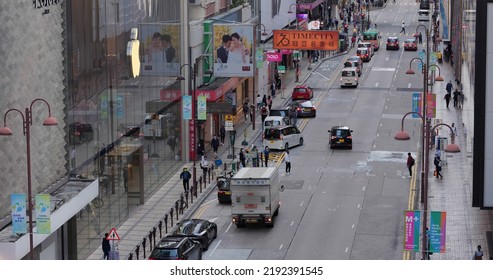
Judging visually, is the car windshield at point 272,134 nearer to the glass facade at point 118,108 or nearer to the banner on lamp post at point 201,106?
the glass facade at point 118,108

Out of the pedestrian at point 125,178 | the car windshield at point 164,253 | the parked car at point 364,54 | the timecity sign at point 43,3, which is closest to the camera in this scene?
the timecity sign at point 43,3

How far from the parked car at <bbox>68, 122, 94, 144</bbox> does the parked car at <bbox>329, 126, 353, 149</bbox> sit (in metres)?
28.4

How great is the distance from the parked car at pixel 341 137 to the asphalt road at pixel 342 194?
1.91 ft

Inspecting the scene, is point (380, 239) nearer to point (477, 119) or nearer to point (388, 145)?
point (477, 119)

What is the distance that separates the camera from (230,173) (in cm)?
7000

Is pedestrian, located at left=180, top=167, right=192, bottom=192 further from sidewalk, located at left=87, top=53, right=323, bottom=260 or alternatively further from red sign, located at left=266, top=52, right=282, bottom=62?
red sign, located at left=266, top=52, right=282, bottom=62

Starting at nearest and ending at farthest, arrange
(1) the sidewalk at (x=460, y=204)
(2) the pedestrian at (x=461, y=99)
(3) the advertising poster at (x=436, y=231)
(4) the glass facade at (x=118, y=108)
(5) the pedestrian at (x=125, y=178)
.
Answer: (3) the advertising poster at (x=436, y=231) < (4) the glass facade at (x=118, y=108) < (1) the sidewalk at (x=460, y=204) < (5) the pedestrian at (x=125, y=178) < (2) the pedestrian at (x=461, y=99)

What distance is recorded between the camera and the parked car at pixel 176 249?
4853 cm

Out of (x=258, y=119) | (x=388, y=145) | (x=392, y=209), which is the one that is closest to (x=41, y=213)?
(x=392, y=209)

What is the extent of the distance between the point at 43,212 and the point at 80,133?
13.7 meters

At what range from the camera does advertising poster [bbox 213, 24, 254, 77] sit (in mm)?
78438


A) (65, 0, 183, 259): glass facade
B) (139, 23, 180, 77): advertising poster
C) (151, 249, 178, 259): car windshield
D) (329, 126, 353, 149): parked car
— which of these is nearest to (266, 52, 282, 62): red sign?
(329, 126, 353, 149): parked car

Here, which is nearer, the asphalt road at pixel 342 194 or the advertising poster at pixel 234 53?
the asphalt road at pixel 342 194

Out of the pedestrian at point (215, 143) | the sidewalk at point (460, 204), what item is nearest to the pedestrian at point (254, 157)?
the pedestrian at point (215, 143)
